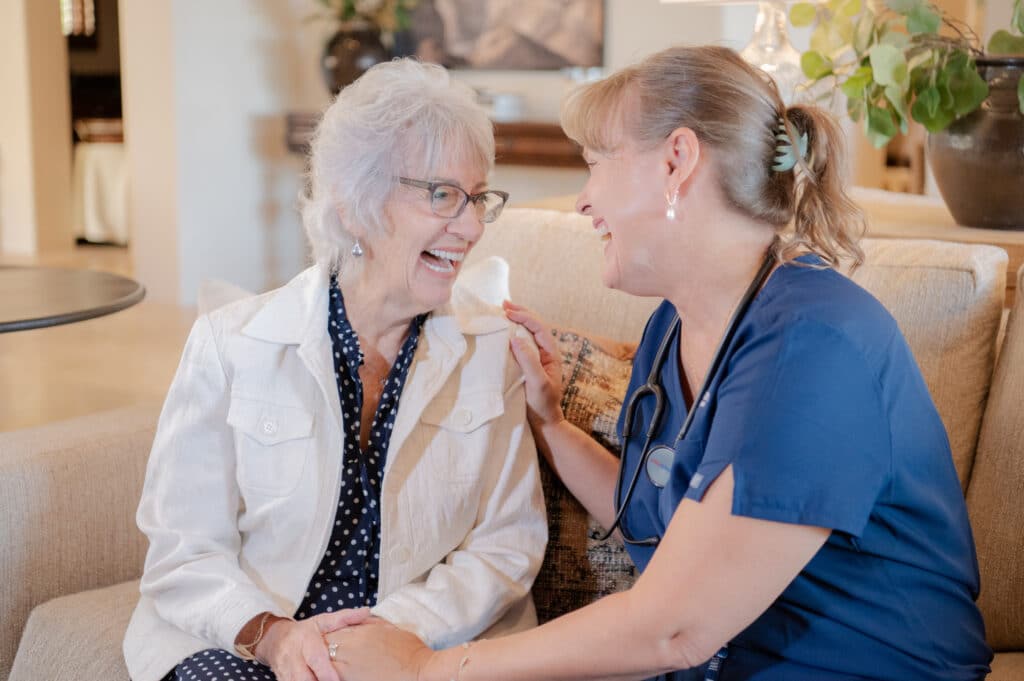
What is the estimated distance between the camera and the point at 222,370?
163cm

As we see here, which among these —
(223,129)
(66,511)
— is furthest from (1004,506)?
(223,129)

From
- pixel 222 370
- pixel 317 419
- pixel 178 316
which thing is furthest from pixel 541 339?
pixel 178 316

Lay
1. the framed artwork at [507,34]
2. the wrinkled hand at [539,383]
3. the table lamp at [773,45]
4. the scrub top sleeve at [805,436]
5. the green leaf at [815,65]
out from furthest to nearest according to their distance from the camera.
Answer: the framed artwork at [507,34] → the table lamp at [773,45] → the green leaf at [815,65] → the wrinkled hand at [539,383] → the scrub top sleeve at [805,436]

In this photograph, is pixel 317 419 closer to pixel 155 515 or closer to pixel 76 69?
pixel 155 515

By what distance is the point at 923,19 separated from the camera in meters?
2.03

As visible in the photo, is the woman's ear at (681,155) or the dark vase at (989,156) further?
Result: the dark vase at (989,156)

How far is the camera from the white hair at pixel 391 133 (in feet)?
5.44

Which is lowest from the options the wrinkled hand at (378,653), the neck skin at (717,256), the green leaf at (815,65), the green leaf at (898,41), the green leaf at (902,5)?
the wrinkled hand at (378,653)

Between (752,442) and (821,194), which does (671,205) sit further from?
(752,442)

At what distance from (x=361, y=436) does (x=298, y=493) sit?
0.13 m

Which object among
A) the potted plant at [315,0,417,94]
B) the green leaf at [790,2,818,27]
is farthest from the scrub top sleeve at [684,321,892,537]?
the potted plant at [315,0,417,94]

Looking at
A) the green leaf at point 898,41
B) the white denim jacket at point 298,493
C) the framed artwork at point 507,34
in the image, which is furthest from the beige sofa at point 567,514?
the framed artwork at point 507,34

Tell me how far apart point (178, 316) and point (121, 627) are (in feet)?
14.2

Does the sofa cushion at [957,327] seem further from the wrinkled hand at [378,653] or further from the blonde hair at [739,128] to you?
the wrinkled hand at [378,653]
